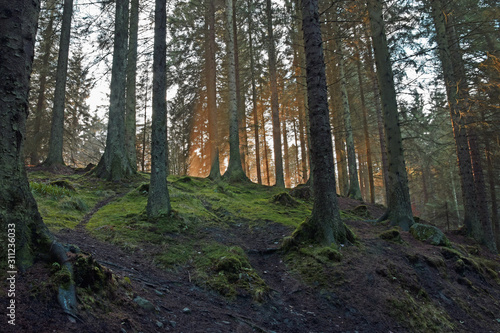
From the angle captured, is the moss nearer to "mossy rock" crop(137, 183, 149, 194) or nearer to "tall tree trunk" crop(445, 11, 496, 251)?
"mossy rock" crop(137, 183, 149, 194)

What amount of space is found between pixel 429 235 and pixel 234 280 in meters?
6.16

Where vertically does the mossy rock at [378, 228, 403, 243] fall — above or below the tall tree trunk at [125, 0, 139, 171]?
below

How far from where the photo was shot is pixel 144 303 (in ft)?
10.0

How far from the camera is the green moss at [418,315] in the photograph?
4086 mm

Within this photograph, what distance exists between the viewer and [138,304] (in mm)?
3020

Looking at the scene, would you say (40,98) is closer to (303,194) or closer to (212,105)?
(212,105)

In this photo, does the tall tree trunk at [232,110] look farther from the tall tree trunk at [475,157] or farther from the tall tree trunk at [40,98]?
the tall tree trunk at [40,98]

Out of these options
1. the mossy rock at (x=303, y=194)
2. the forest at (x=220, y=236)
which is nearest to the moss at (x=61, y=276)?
the forest at (x=220, y=236)

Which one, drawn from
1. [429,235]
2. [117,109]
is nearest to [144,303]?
[429,235]

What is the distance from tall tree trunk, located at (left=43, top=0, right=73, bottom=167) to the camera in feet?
42.4

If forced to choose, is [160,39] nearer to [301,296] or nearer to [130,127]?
[301,296]

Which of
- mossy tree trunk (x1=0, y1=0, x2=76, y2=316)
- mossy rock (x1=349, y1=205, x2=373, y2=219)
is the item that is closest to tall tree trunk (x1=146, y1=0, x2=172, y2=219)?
mossy tree trunk (x1=0, y1=0, x2=76, y2=316)

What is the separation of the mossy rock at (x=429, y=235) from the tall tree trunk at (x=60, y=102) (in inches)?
602

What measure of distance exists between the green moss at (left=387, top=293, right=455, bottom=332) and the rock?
11.7ft
